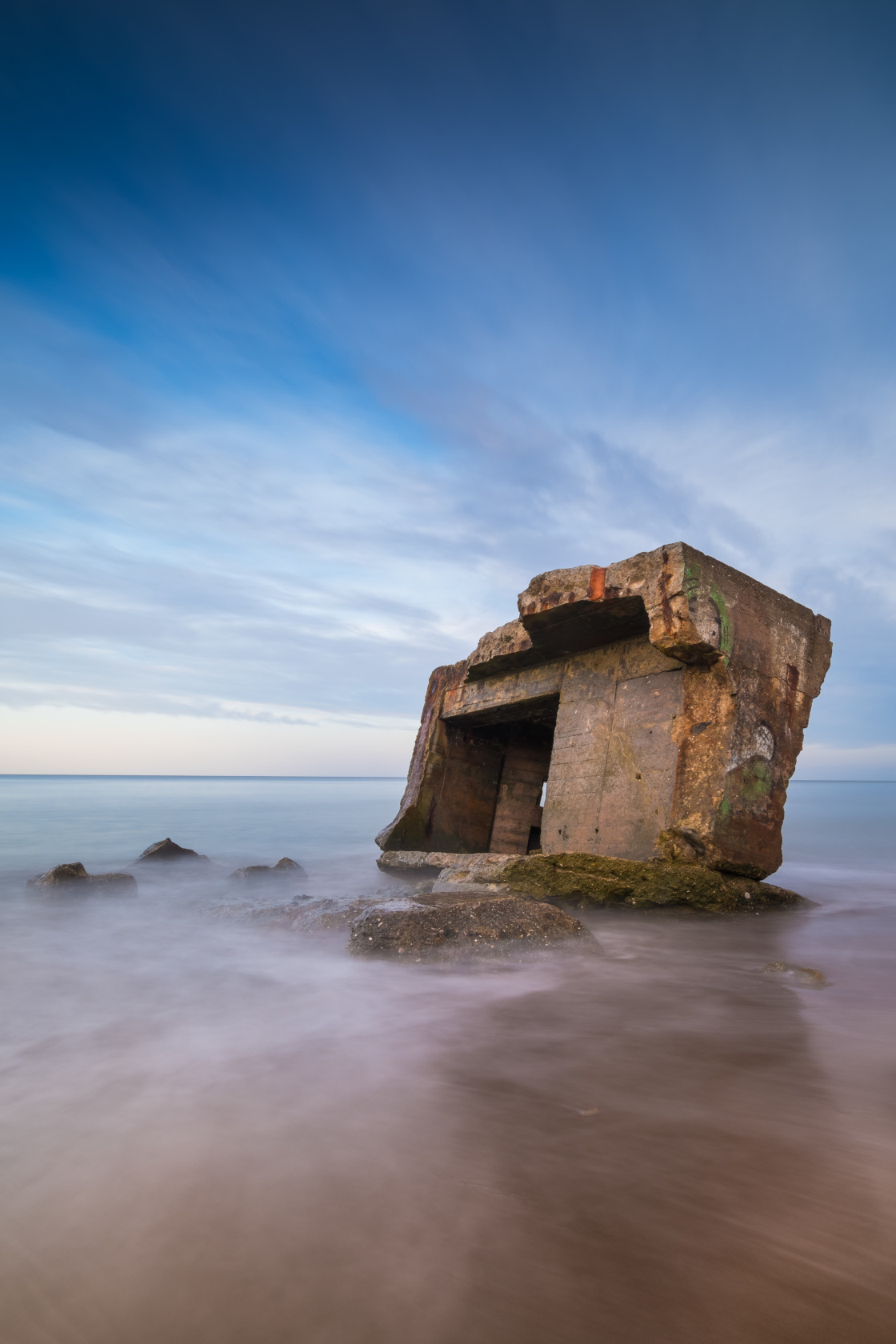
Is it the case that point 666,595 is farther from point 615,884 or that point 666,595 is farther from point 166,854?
point 166,854

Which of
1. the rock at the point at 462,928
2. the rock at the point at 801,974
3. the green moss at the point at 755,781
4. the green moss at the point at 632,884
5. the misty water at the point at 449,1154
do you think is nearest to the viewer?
the misty water at the point at 449,1154

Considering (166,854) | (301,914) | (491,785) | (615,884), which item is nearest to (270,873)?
(166,854)

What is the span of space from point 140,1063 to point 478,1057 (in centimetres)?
112

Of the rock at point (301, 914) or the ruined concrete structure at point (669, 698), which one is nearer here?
the rock at point (301, 914)

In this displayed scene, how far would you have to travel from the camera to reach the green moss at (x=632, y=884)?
488 centimetres

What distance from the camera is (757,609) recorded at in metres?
5.28

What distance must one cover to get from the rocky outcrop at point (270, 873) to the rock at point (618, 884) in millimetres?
3020

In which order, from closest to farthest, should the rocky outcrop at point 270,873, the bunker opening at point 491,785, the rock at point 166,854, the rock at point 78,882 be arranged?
the rock at point 78,882 → the rocky outcrop at point 270,873 → the bunker opening at point 491,785 → the rock at point 166,854

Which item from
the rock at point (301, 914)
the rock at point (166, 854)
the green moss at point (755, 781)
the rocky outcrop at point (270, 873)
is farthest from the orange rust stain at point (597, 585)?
the rock at point (166, 854)

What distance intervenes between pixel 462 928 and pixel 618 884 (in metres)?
1.77

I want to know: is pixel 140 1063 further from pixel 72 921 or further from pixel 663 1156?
pixel 72 921

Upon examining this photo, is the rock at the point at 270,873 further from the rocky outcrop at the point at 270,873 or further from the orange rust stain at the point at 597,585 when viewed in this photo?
the orange rust stain at the point at 597,585

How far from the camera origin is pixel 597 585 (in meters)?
5.38

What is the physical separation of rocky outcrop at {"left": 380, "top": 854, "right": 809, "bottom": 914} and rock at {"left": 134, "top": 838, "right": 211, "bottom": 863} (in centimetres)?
532
